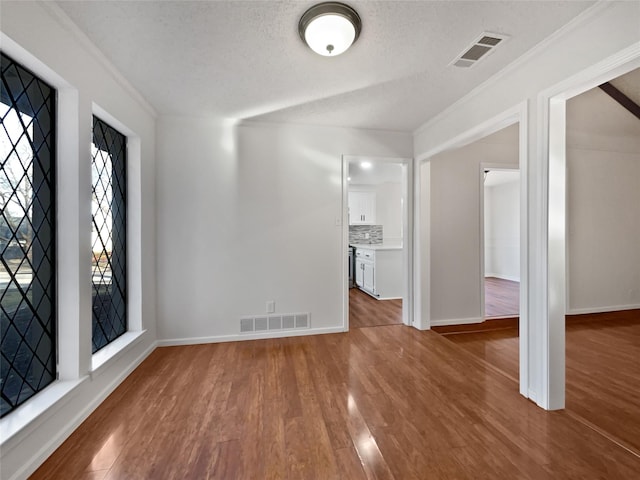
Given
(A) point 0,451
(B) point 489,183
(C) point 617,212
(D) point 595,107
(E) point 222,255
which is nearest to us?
(A) point 0,451

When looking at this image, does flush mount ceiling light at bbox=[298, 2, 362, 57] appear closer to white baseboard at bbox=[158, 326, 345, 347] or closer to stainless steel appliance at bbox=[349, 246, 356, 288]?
white baseboard at bbox=[158, 326, 345, 347]

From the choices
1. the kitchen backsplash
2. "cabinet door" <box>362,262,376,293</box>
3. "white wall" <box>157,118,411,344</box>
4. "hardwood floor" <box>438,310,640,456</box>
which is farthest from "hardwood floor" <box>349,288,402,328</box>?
the kitchen backsplash

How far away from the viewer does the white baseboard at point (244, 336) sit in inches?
115

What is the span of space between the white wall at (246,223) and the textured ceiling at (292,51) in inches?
16.0

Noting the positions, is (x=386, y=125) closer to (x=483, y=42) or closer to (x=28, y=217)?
(x=483, y=42)

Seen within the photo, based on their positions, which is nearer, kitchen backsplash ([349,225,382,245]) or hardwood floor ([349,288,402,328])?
hardwood floor ([349,288,402,328])

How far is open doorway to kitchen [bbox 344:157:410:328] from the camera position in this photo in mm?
3498

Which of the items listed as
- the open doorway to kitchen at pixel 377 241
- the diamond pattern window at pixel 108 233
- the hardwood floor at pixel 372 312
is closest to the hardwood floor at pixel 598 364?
the hardwood floor at pixel 372 312

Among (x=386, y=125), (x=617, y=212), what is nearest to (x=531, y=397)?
(x=386, y=125)

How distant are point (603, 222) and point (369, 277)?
374 cm

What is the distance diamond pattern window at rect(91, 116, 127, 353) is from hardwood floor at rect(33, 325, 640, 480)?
1.63 feet

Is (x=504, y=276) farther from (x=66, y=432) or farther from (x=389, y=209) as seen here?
(x=66, y=432)

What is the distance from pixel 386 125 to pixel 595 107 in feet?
8.29

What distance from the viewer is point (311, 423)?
1.67m
